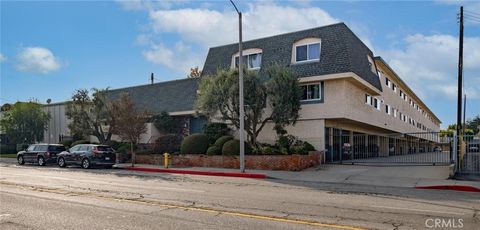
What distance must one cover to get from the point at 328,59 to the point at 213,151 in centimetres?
902

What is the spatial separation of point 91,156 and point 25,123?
20163 mm

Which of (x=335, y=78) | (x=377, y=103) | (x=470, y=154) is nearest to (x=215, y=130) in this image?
(x=335, y=78)

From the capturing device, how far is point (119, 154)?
2980 centimetres

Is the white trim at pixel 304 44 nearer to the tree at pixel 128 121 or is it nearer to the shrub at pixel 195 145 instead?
the shrub at pixel 195 145

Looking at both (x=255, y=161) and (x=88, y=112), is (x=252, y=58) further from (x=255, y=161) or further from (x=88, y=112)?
Result: (x=88, y=112)

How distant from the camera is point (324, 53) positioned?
2550cm

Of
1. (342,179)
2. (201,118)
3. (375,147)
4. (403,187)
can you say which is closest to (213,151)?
(201,118)

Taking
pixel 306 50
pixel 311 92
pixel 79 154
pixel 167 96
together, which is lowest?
pixel 79 154

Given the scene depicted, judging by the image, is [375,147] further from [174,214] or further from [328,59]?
[174,214]

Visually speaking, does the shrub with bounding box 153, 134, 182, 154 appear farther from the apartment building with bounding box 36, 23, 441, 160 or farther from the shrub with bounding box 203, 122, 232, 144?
the shrub with bounding box 203, 122, 232, 144

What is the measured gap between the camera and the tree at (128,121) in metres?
27.1

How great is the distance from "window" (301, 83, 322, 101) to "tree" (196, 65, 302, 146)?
175 cm

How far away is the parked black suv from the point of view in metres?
29.3

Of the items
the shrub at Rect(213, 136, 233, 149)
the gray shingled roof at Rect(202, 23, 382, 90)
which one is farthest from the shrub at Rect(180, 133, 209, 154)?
the gray shingled roof at Rect(202, 23, 382, 90)
